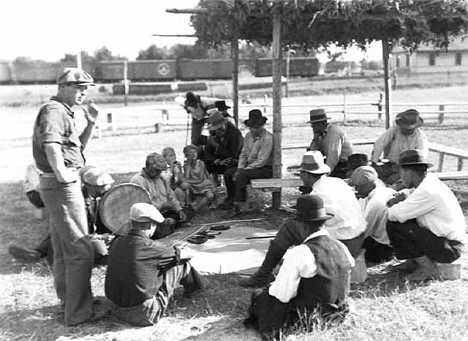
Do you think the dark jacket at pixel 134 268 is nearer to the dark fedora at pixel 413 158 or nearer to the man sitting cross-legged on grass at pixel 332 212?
the man sitting cross-legged on grass at pixel 332 212

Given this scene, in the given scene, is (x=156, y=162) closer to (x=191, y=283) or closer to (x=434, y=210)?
(x=191, y=283)

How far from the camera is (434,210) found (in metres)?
5.38

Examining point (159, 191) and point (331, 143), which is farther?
point (331, 143)

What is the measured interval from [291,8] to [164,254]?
3.94m

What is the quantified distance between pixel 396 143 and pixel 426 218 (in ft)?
9.63

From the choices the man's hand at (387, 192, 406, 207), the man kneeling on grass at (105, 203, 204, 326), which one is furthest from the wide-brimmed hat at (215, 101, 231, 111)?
the man kneeling on grass at (105, 203, 204, 326)

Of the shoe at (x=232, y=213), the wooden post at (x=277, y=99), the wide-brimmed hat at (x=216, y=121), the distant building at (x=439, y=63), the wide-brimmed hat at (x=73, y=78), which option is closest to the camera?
the wide-brimmed hat at (x=73, y=78)

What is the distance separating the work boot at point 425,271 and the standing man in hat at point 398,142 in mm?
2494

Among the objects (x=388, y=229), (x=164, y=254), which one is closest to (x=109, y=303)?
(x=164, y=254)

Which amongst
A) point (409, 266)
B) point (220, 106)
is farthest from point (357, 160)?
point (220, 106)

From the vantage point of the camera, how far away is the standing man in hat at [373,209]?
5.82m

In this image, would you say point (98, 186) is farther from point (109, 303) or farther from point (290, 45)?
point (290, 45)

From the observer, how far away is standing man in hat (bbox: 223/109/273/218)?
27.1 ft

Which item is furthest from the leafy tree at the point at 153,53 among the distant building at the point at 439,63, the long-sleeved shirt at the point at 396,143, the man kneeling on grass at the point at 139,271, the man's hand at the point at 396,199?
the man kneeling on grass at the point at 139,271
